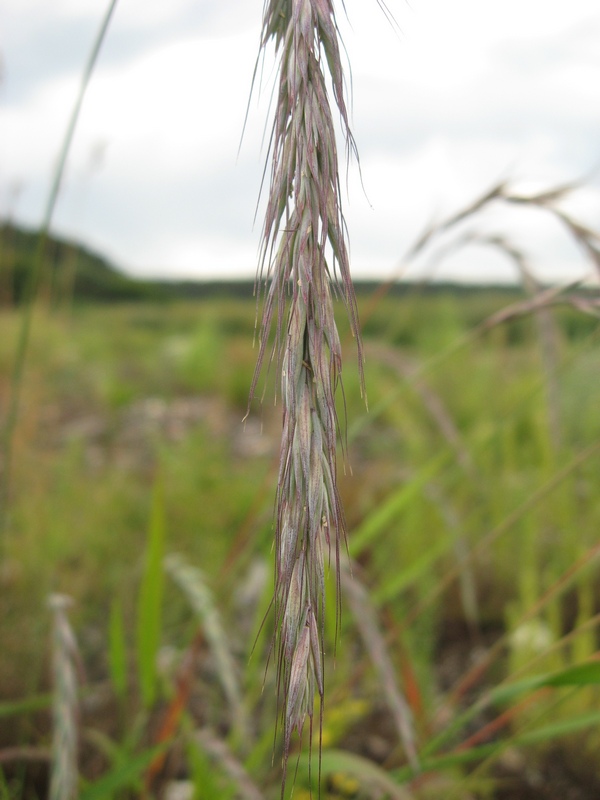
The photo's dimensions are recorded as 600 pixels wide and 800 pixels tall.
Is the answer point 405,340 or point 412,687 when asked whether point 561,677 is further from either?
point 405,340

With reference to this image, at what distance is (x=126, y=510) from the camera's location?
2562mm

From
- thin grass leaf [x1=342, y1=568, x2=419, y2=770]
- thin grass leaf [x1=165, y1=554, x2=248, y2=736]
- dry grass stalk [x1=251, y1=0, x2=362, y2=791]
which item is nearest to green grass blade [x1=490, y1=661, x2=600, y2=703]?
thin grass leaf [x1=342, y1=568, x2=419, y2=770]

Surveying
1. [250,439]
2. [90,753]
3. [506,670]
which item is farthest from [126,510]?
[250,439]

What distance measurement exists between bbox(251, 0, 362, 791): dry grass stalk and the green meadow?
0.02 m

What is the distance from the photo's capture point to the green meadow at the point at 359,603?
34.5 inches

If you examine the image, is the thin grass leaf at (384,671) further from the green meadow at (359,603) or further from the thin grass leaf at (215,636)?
the thin grass leaf at (215,636)

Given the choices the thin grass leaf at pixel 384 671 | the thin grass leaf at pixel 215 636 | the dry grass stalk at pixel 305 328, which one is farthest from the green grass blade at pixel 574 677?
the thin grass leaf at pixel 215 636

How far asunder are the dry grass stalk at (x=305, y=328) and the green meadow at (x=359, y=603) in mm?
21

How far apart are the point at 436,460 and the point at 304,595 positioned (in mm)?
706

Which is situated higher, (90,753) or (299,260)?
(299,260)

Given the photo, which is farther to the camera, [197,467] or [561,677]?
[197,467]

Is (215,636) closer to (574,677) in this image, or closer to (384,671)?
(384,671)

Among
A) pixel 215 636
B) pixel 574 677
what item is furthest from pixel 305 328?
pixel 215 636

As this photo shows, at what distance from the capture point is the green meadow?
877 mm
